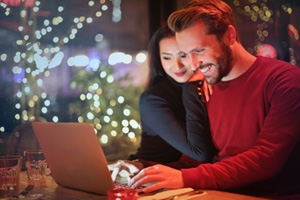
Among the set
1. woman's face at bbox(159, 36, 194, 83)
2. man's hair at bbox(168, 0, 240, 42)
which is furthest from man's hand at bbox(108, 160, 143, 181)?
man's hair at bbox(168, 0, 240, 42)

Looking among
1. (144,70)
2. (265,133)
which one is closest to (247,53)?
(265,133)

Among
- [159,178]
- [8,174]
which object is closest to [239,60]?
[159,178]

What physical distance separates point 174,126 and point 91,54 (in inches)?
27.9

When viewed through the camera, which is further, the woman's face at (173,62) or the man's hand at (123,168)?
the woman's face at (173,62)

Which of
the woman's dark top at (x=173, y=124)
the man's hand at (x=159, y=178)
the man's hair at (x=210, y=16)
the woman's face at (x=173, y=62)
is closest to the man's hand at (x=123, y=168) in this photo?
the man's hand at (x=159, y=178)

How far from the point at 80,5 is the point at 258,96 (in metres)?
1.22

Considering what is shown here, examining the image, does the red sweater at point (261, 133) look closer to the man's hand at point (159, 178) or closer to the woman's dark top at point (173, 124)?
the man's hand at point (159, 178)

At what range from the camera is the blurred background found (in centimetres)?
174

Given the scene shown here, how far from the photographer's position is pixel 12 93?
185cm

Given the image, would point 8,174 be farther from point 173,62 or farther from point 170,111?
point 173,62

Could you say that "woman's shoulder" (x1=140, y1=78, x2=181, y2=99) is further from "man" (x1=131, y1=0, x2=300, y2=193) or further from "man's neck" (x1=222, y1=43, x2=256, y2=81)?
"man's neck" (x1=222, y1=43, x2=256, y2=81)

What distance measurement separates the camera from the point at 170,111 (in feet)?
6.85

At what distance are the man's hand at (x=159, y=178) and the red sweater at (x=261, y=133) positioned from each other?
0.06m

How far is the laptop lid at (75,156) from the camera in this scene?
121cm
